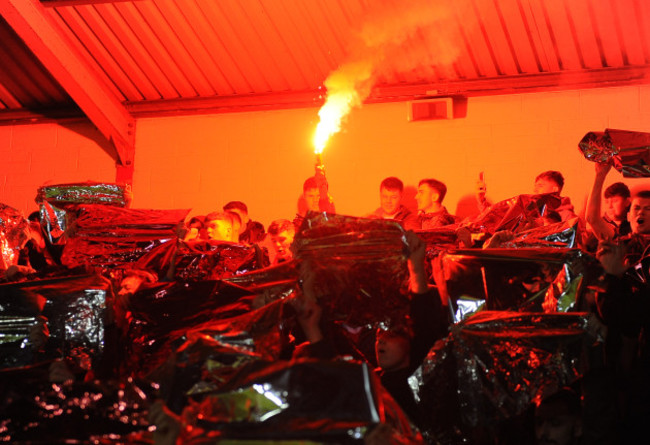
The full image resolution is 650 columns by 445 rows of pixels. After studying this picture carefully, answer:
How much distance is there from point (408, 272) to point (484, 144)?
3.83 metres

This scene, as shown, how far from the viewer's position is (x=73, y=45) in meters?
7.70

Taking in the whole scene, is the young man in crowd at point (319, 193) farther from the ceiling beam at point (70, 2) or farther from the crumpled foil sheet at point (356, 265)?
the ceiling beam at point (70, 2)

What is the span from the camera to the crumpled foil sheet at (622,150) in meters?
4.34

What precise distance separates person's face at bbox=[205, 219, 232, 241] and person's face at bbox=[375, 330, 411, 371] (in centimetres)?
225

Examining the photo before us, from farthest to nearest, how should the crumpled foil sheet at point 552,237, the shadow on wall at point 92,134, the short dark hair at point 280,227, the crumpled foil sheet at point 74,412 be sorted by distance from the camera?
the shadow on wall at point 92,134
the short dark hair at point 280,227
the crumpled foil sheet at point 552,237
the crumpled foil sheet at point 74,412

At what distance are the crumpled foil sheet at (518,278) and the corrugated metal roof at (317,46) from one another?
3374 mm

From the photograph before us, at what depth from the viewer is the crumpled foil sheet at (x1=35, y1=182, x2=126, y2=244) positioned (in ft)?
16.9

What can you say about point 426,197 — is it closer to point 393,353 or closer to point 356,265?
point 356,265

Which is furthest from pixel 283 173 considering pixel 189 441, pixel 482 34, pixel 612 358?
pixel 189 441

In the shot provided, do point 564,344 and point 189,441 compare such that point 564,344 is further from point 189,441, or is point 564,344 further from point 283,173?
point 283,173

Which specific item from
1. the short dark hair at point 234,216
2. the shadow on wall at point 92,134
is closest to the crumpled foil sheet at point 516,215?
the short dark hair at point 234,216

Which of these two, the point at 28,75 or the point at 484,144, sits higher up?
the point at 28,75

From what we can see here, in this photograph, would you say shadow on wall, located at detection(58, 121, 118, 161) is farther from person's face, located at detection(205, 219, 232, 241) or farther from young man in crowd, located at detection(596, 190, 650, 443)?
young man in crowd, located at detection(596, 190, 650, 443)

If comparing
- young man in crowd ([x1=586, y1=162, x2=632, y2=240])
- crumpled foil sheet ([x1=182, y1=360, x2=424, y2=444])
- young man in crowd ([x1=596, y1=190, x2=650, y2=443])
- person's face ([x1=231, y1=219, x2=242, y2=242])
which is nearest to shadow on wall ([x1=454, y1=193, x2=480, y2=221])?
young man in crowd ([x1=586, y1=162, x2=632, y2=240])
